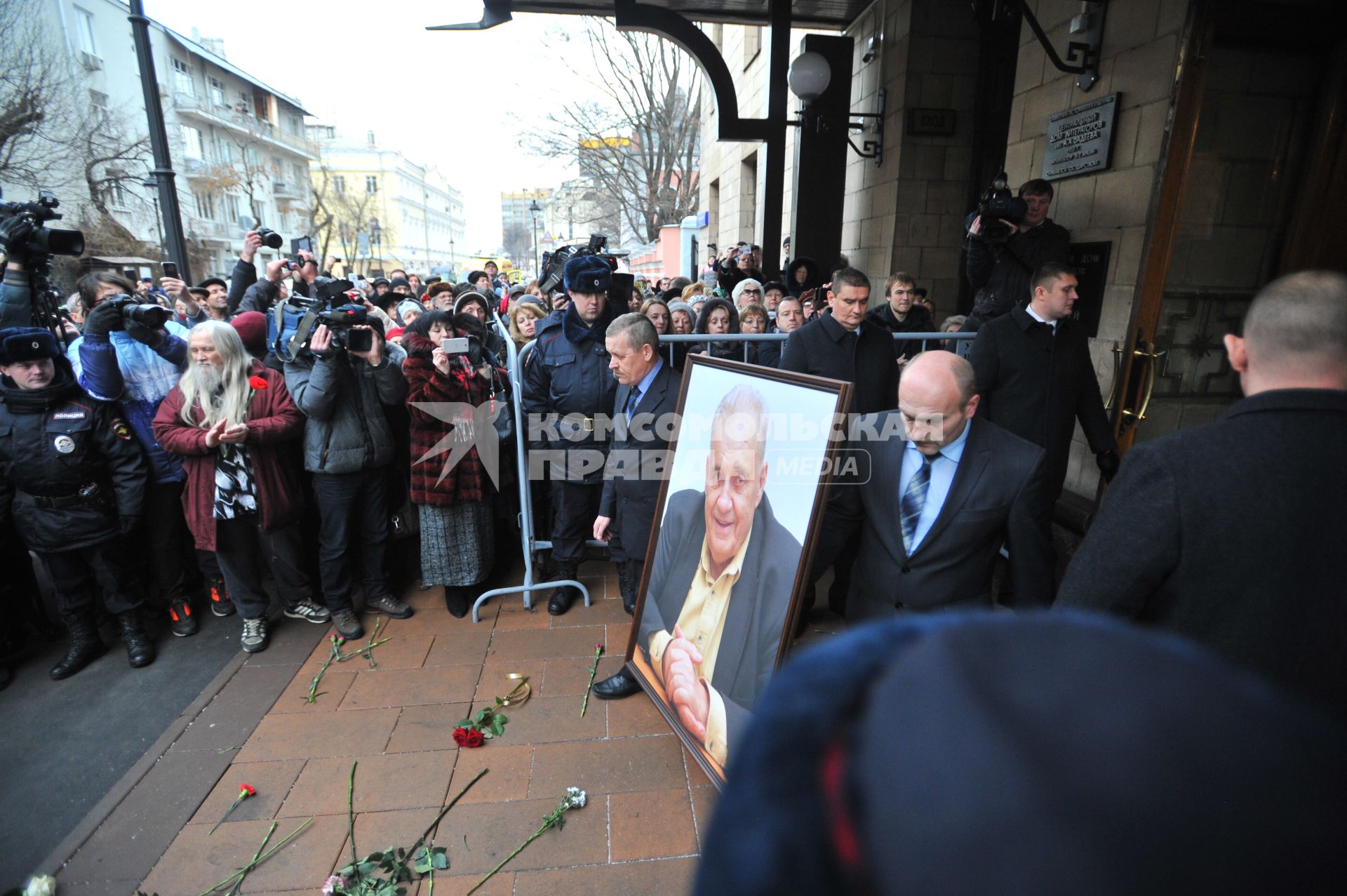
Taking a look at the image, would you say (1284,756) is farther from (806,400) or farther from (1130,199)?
(1130,199)

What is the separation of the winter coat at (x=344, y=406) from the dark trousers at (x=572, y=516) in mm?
1101

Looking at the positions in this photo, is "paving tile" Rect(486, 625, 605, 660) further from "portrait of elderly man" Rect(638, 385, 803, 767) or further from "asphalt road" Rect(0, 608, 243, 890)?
"asphalt road" Rect(0, 608, 243, 890)

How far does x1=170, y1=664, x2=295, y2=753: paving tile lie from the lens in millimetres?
3066

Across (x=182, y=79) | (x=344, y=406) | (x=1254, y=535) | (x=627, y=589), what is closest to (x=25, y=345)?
(x=344, y=406)

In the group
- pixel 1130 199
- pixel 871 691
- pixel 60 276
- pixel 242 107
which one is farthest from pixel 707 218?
pixel 242 107

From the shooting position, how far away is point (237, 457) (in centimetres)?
368

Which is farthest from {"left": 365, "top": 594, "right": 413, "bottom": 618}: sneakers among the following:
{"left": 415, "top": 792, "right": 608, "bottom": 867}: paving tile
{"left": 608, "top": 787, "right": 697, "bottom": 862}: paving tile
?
{"left": 608, "top": 787, "right": 697, "bottom": 862}: paving tile

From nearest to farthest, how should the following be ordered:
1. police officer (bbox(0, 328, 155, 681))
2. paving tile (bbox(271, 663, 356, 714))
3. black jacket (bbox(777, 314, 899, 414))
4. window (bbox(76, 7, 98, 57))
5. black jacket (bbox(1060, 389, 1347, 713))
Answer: black jacket (bbox(1060, 389, 1347, 713)), paving tile (bbox(271, 663, 356, 714)), police officer (bbox(0, 328, 155, 681)), black jacket (bbox(777, 314, 899, 414)), window (bbox(76, 7, 98, 57))

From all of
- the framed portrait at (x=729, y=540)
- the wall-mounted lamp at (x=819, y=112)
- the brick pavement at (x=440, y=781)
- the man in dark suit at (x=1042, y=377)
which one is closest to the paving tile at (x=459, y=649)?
the brick pavement at (x=440, y=781)

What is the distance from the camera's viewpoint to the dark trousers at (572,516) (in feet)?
13.6

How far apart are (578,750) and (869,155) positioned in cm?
745

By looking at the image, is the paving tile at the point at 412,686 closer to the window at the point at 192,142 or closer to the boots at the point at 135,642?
the boots at the point at 135,642

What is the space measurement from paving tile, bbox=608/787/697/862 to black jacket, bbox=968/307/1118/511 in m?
2.54

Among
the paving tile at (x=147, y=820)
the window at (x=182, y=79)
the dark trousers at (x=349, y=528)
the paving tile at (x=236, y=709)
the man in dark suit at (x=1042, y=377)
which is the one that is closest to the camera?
the paving tile at (x=147, y=820)
